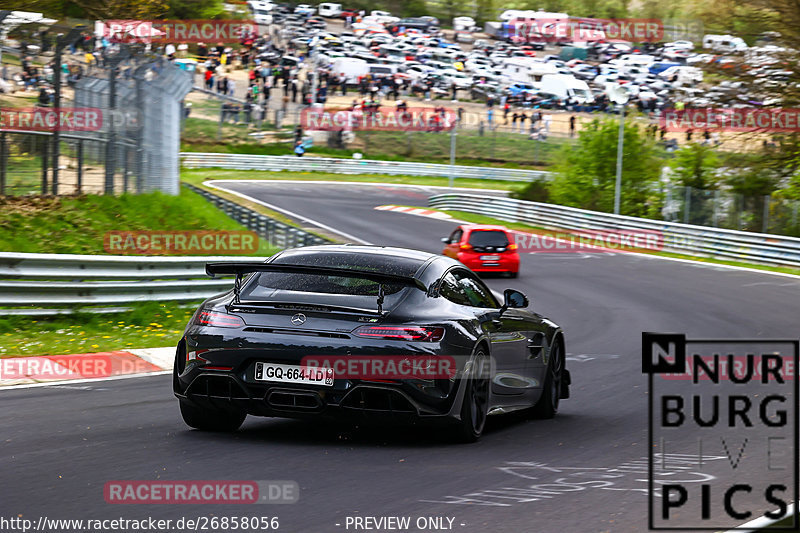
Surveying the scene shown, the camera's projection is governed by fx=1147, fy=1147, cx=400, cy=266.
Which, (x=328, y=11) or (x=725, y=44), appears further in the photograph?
(x=328, y=11)

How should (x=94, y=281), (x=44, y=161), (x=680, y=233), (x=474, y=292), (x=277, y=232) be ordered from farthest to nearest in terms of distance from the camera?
(x=680, y=233)
(x=277, y=232)
(x=44, y=161)
(x=94, y=281)
(x=474, y=292)

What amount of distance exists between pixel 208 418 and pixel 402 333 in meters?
1.59

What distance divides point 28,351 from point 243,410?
19.6ft

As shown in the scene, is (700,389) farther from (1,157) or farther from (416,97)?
(416,97)

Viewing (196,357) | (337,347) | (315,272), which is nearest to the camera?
(337,347)

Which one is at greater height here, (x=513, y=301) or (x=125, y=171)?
(x=125, y=171)

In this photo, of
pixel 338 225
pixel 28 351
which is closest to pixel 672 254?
pixel 338 225

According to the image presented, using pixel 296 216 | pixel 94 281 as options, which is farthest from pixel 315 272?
pixel 296 216

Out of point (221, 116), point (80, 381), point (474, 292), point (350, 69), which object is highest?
point (350, 69)

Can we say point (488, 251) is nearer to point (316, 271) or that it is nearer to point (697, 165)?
point (697, 165)

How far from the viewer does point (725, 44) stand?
38438mm

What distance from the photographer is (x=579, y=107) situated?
74312 mm

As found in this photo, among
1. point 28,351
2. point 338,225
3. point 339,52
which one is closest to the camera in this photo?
point 28,351

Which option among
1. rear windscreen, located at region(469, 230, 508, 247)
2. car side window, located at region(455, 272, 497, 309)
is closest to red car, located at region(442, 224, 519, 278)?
rear windscreen, located at region(469, 230, 508, 247)
